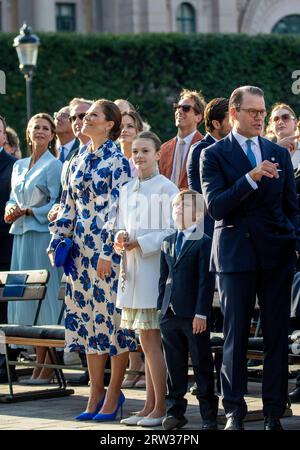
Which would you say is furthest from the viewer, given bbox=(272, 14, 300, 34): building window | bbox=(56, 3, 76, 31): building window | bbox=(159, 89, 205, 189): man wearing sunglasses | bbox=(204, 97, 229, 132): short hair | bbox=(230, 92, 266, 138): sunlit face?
bbox=(272, 14, 300, 34): building window

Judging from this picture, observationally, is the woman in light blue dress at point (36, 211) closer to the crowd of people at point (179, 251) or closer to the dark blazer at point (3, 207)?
the dark blazer at point (3, 207)

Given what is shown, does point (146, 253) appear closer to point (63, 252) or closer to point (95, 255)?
point (95, 255)

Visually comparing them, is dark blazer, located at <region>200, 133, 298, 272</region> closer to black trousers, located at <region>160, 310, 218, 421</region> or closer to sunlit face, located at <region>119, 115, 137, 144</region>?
black trousers, located at <region>160, 310, 218, 421</region>

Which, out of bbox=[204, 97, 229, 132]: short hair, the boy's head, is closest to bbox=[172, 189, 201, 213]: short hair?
the boy's head

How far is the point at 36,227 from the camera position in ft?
43.4

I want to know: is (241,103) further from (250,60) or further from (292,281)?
(250,60)

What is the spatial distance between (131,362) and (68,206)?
7.68ft

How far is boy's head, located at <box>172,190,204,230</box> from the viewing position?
10.1 meters

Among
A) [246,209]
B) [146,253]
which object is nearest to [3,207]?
[146,253]

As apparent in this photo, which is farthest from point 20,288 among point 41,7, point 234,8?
point 234,8

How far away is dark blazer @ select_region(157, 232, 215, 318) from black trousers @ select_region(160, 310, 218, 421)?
4.0 inches

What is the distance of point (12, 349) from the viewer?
13.6 m

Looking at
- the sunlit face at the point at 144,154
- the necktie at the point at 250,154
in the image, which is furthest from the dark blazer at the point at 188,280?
the sunlit face at the point at 144,154
